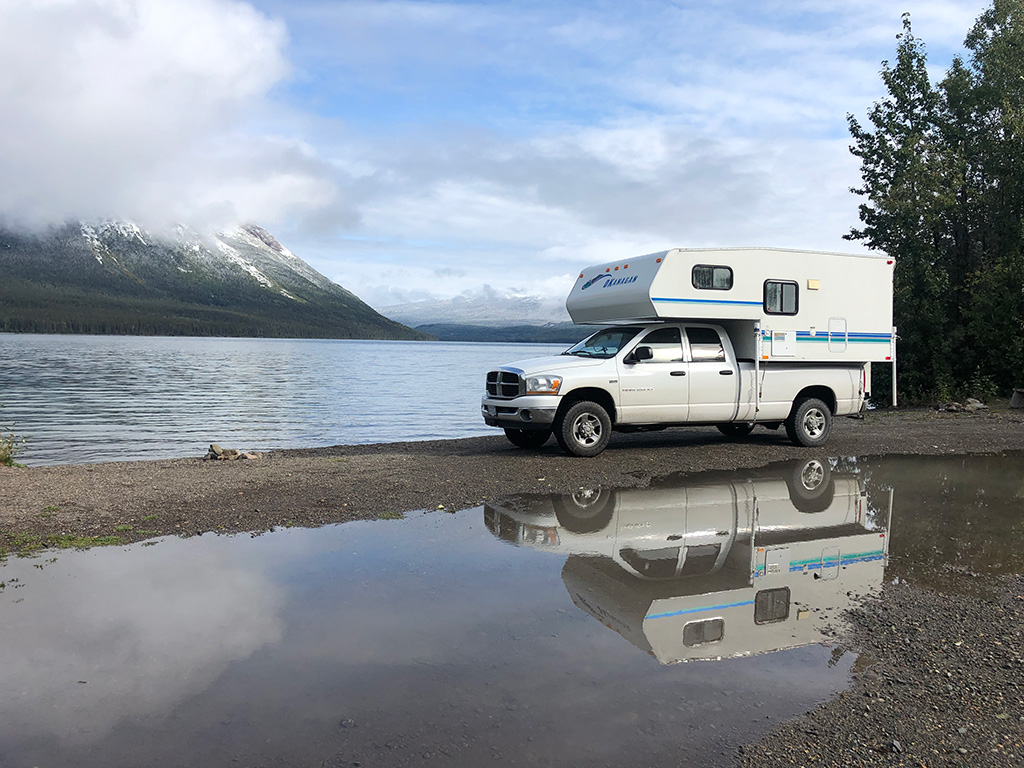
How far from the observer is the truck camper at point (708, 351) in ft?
43.7

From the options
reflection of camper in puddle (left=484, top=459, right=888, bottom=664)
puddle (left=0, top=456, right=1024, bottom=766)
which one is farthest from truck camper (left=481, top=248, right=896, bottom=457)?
puddle (left=0, top=456, right=1024, bottom=766)

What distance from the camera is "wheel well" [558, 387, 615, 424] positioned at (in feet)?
43.4

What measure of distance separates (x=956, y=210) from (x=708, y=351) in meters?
17.0

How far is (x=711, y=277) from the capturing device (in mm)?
13820

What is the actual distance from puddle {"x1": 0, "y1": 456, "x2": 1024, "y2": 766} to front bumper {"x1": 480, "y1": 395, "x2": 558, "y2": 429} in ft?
13.0

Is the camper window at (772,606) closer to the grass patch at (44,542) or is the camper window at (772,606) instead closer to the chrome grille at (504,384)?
the grass patch at (44,542)

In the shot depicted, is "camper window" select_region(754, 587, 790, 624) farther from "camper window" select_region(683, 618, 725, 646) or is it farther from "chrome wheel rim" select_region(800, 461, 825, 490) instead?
"chrome wheel rim" select_region(800, 461, 825, 490)

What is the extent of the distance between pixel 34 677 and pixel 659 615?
3.83 meters

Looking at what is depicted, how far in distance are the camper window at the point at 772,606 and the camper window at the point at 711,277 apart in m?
8.11

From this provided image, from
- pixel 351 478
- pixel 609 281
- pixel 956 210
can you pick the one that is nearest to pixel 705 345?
pixel 609 281

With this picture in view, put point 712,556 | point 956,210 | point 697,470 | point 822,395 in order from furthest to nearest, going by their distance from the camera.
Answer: point 956,210 → point 822,395 → point 697,470 → point 712,556

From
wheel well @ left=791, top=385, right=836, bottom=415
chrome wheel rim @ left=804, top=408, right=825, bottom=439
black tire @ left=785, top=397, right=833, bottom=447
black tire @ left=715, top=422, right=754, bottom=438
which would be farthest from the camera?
black tire @ left=715, top=422, right=754, bottom=438

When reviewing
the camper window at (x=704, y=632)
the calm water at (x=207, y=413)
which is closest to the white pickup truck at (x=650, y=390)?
the camper window at (x=704, y=632)

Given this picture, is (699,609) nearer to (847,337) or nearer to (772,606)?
(772,606)
